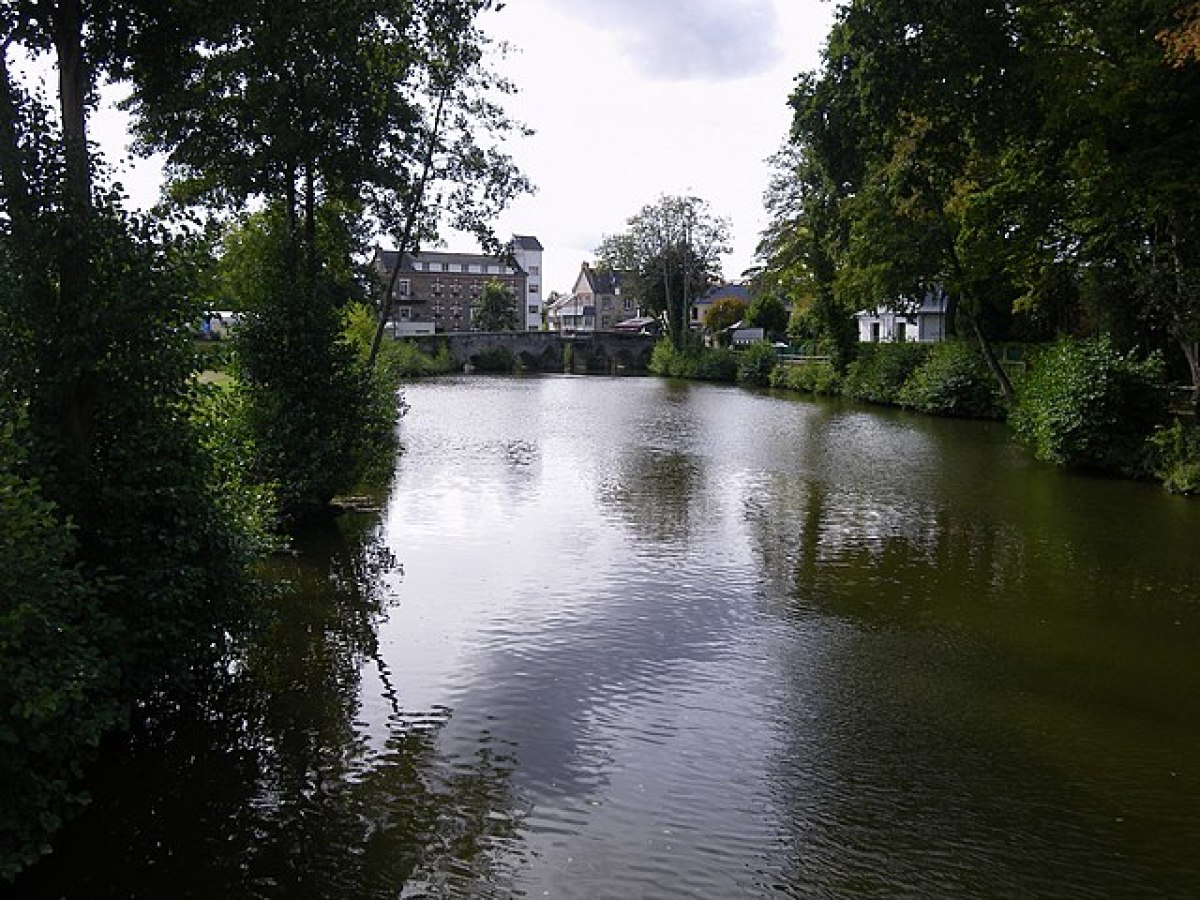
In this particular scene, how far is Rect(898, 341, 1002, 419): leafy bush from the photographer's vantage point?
3534 centimetres

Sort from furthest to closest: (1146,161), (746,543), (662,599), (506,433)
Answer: (506,433), (1146,161), (746,543), (662,599)

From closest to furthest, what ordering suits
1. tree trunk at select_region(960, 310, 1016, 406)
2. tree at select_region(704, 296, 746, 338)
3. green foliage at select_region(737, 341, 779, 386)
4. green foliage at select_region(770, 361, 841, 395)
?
tree trunk at select_region(960, 310, 1016, 406)
green foliage at select_region(770, 361, 841, 395)
green foliage at select_region(737, 341, 779, 386)
tree at select_region(704, 296, 746, 338)

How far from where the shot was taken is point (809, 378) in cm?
5066

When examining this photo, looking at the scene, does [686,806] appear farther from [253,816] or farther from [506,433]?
[506,433]

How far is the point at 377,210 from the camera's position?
61.7 ft

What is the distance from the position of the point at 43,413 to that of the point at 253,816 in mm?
2842

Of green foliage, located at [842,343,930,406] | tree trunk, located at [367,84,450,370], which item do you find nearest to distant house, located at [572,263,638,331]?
green foliage, located at [842,343,930,406]

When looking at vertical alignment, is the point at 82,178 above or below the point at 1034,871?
above

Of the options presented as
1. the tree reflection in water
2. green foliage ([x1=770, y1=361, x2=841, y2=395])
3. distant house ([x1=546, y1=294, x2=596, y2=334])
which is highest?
distant house ([x1=546, y1=294, x2=596, y2=334])

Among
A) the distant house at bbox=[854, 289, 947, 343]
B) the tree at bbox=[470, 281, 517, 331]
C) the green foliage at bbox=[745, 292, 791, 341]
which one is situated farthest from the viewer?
the tree at bbox=[470, 281, 517, 331]

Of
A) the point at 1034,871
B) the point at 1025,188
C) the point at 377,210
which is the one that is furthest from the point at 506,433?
the point at 1034,871

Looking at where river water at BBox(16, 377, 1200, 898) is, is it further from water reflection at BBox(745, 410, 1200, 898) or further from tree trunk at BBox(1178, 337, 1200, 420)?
tree trunk at BBox(1178, 337, 1200, 420)

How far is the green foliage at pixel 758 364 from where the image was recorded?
58062 millimetres

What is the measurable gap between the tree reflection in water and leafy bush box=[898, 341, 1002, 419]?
3145 centimetres
